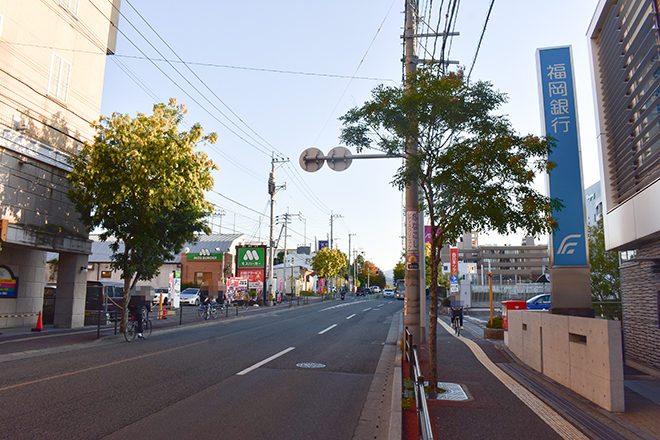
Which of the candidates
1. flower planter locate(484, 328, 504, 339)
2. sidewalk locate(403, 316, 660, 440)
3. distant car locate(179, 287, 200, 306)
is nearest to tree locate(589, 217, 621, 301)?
flower planter locate(484, 328, 504, 339)

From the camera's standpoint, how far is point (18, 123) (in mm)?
16328

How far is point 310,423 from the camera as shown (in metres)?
6.09

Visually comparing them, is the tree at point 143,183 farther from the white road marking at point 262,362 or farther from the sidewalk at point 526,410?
the sidewalk at point 526,410

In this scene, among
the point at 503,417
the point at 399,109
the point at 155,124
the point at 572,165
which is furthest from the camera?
the point at 155,124

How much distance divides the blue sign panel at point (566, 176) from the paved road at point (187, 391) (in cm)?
577

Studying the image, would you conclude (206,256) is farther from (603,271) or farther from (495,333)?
(603,271)

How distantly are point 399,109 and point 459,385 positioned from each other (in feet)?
17.8

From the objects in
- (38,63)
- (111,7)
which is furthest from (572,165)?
(111,7)

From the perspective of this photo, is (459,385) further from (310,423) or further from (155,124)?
(155,124)

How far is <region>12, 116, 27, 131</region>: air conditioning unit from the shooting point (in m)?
16.2

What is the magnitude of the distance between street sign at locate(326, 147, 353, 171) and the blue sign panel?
526cm

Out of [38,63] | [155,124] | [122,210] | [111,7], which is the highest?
[111,7]

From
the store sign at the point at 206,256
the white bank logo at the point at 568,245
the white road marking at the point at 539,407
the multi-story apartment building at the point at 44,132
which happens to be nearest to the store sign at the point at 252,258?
the store sign at the point at 206,256

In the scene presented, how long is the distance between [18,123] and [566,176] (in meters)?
18.3
